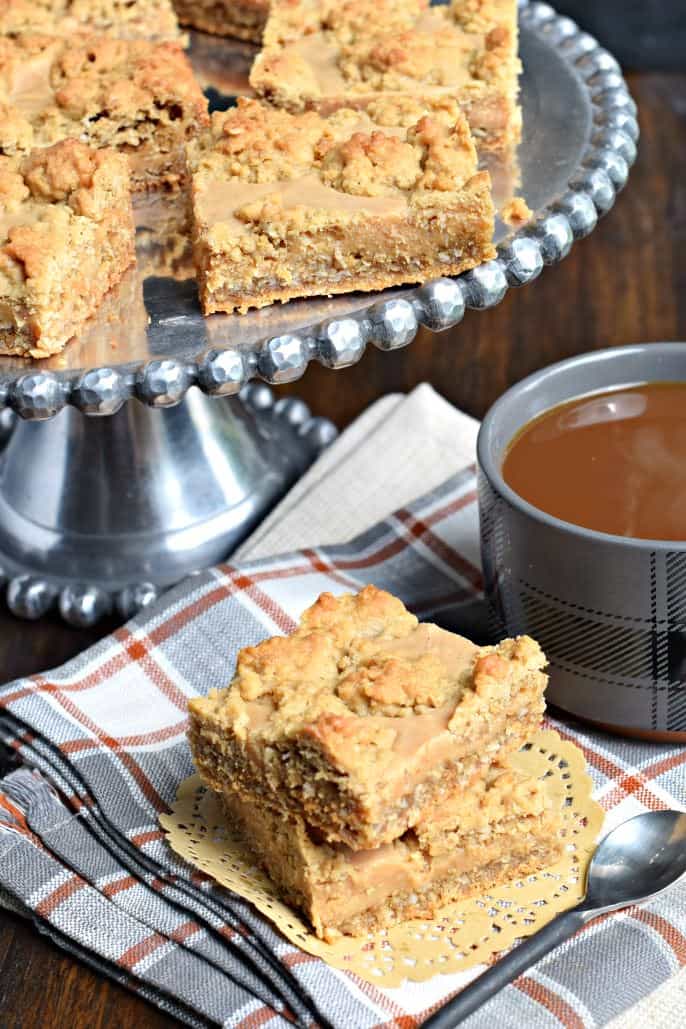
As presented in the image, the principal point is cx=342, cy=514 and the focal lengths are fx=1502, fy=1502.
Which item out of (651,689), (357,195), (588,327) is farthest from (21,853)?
(588,327)

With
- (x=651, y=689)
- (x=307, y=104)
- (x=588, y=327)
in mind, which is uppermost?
(x=307, y=104)

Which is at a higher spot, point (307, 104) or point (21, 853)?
point (307, 104)

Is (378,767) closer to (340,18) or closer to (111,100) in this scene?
(111,100)

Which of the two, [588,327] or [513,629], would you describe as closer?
[513,629]

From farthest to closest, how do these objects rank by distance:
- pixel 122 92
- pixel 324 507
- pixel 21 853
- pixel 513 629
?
pixel 324 507 < pixel 122 92 < pixel 513 629 < pixel 21 853

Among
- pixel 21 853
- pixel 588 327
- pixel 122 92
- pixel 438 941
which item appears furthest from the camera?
pixel 588 327

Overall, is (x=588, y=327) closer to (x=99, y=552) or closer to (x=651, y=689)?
(x=99, y=552)

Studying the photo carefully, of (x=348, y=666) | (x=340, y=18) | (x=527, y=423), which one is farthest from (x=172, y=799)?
(x=340, y=18)

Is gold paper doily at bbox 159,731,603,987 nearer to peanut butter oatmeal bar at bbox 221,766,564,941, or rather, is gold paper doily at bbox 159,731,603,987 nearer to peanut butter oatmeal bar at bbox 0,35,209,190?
peanut butter oatmeal bar at bbox 221,766,564,941

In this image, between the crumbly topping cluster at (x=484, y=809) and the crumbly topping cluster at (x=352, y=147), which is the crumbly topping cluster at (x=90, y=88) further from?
the crumbly topping cluster at (x=484, y=809)
